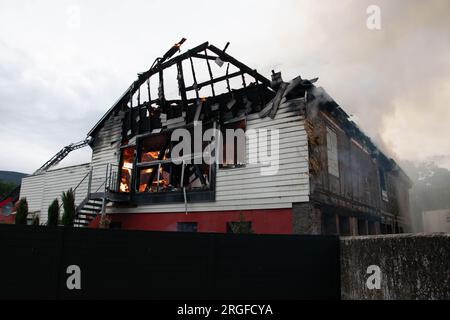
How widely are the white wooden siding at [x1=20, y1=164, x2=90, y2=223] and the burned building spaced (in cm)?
82

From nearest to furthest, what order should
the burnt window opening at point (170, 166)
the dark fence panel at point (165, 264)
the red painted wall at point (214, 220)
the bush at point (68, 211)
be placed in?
the dark fence panel at point (165, 264), the red painted wall at point (214, 220), the burnt window opening at point (170, 166), the bush at point (68, 211)

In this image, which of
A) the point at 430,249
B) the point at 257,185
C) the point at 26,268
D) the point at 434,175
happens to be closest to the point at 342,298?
the point at 430,249

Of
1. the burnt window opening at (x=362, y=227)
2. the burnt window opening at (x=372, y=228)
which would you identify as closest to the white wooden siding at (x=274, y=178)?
the burnt window opening at (x=362, y=227)

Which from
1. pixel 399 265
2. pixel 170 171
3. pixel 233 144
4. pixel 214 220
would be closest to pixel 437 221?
pixel 233 144

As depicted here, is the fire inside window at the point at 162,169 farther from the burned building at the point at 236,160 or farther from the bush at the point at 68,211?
the bush at the point at 68,211

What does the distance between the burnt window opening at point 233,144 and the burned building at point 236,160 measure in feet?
0.12

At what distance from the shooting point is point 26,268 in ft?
13.3

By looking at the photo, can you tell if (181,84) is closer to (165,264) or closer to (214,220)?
(214,220)

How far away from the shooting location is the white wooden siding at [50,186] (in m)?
17.7

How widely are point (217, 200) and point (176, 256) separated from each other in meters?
6.96

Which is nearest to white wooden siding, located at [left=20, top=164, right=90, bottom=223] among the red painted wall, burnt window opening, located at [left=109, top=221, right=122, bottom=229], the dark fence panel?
burnt window opening, located at [left=109, top=221, right=122, bottom=229]
